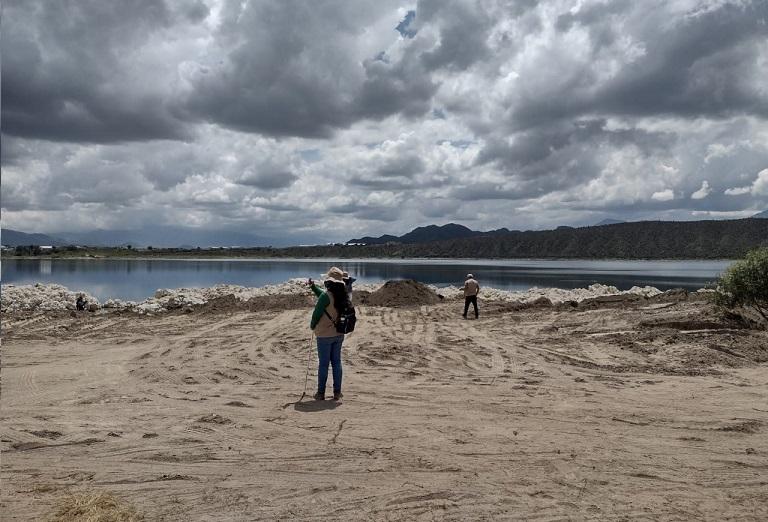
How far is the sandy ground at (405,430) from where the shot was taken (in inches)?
200

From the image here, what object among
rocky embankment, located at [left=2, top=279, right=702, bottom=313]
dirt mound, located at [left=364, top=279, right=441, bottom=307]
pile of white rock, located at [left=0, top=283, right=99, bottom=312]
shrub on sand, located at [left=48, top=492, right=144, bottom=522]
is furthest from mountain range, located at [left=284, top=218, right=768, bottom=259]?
shrub on sand, located at [left=48, top=492, right=144, bottom=522]

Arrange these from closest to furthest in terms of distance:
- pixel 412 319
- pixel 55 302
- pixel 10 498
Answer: pixel 10 498 < pixel 412 319 < pixel 55 302

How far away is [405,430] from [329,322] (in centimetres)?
200

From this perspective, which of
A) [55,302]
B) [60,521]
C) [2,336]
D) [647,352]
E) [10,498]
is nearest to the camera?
[60,521]

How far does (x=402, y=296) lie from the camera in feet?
83.9

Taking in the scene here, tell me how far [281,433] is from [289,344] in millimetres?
7203

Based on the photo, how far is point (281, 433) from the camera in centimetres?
687

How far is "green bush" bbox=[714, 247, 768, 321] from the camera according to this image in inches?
578

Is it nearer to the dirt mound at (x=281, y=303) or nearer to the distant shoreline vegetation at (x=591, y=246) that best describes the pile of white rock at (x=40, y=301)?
the dirt mound at (x=281, y=303)

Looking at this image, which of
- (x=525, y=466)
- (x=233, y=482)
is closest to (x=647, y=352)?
(x=525, y=466)

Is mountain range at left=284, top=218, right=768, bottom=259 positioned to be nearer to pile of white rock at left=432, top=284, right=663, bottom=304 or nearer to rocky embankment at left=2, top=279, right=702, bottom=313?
pile of white rock at left=432, top=284, right=663, bottom=304

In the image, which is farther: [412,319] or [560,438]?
[412,319]

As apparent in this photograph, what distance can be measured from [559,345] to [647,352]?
6.50 feet

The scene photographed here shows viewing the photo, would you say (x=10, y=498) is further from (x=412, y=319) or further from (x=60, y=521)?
(x=412, y=319)
